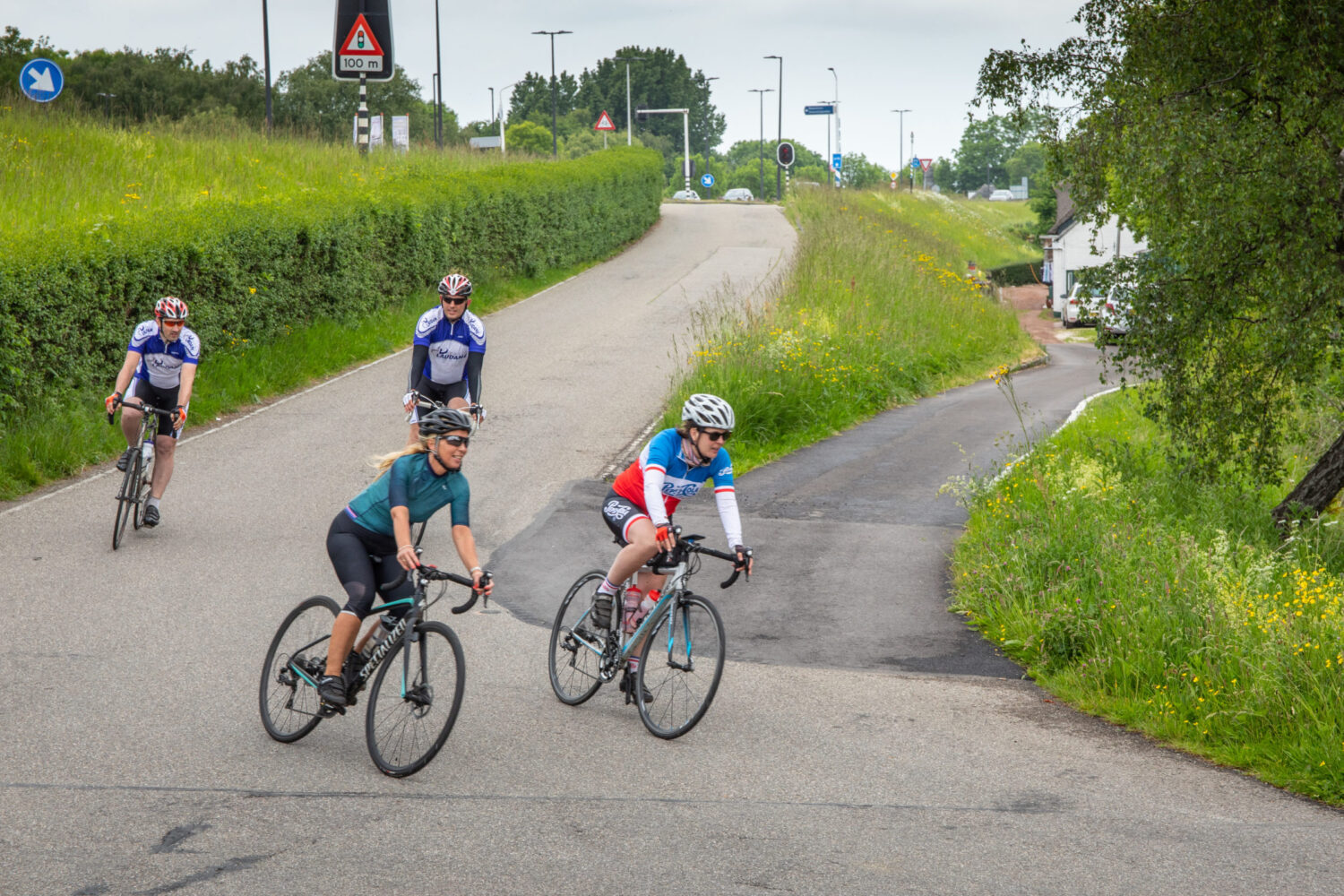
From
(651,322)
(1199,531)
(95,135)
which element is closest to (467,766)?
(1199,531)

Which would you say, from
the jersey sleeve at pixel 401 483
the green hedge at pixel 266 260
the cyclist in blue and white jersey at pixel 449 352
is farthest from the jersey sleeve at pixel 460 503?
the green hedge at pixel 266 260

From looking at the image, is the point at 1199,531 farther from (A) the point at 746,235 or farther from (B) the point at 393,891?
(A) the point at 746,235

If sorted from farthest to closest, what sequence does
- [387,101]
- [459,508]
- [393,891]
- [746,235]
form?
[387,101]
[746,235]
[459,508]
[393,891]

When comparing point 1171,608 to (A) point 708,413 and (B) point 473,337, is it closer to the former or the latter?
(A) point 708,413

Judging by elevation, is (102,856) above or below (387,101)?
below

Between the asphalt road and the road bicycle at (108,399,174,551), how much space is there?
219 mm

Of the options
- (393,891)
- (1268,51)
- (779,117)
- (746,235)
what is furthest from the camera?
(779,117)

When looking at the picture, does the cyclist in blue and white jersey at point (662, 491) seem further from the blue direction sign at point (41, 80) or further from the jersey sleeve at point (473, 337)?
the blue direction sign at point (41, 80)

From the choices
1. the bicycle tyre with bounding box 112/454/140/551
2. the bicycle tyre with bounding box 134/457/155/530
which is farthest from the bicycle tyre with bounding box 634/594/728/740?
the bicycle tyre with bounding box 134/457/155/530

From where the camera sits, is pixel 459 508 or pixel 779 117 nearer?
pixel 459 508

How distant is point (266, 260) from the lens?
17109 mm

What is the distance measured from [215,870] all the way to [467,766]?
1520 millimetres

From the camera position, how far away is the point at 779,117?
81688 mm

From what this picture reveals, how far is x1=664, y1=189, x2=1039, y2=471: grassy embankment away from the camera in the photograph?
54.1 feet
